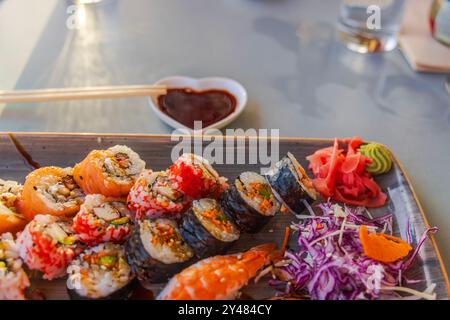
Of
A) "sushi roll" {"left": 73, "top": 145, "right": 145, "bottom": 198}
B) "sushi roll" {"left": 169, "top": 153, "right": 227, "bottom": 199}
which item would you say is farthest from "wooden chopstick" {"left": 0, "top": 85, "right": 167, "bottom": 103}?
"sushi roll" {"left": 169, "top": 153, "right": 227, "bottom": 199}

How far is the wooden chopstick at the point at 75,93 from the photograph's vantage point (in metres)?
2.39

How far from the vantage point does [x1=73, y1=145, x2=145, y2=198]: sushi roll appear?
1836mm

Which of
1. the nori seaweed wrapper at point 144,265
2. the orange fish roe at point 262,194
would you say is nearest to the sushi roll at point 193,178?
the orange fish roe at point 262,194

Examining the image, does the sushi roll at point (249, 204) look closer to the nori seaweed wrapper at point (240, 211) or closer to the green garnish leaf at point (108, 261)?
the nori seaweed wrapper at point (240, 211)

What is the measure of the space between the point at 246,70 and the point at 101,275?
185cm

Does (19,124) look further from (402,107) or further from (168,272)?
(402,107)

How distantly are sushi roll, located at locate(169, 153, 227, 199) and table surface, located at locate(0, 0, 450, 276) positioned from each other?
2.49ft

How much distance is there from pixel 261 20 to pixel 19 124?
1.91m

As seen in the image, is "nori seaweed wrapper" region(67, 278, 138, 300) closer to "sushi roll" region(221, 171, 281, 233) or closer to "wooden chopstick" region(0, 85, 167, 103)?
"sushi roll" region(221, 171, 281, 233)

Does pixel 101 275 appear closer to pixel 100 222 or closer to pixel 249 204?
pixel 100 222

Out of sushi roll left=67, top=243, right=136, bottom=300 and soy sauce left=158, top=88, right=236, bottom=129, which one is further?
soy sauce left=158, top=88, right=236, bottom=129

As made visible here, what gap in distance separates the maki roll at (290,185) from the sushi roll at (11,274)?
38.6 inches

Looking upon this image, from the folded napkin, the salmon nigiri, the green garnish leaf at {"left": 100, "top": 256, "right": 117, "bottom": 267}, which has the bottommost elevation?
the salmon nigiri

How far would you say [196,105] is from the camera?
2.54 m
